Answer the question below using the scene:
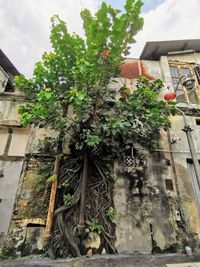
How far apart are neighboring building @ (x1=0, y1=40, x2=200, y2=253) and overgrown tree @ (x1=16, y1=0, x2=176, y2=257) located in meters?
0.43

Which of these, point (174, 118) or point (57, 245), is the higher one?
point (174, 118)

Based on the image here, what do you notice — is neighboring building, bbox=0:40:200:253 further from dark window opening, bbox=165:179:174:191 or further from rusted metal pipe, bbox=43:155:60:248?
rusted metal pipe, bbox=43:155:60:248

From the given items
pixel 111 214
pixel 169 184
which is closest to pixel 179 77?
pixel 169 184

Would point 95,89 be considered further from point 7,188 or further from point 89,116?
point 7,188

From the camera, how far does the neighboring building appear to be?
167 inches

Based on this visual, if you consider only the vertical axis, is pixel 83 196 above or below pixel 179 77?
below

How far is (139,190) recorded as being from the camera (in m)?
4.77

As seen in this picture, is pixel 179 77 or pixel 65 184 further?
pixel 179 77

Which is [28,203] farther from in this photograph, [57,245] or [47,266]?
[47,266]

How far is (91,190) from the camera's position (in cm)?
450

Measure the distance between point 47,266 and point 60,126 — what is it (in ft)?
9.28

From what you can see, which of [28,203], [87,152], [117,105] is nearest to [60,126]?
[87,152]

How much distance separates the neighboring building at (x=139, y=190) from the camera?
4230mm

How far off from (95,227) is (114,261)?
742mm
